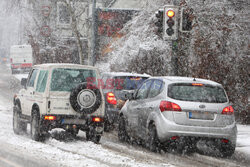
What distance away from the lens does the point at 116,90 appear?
14625 millimetres

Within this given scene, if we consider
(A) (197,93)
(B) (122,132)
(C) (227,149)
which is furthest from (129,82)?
(C) (227,149)

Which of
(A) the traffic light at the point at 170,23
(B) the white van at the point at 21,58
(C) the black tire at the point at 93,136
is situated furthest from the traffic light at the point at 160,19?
(B) the white van at the point at 21,58

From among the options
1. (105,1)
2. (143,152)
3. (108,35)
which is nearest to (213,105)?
(143,152)

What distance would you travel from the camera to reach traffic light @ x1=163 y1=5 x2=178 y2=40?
15.8 metres

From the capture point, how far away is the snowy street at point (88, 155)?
921 cm

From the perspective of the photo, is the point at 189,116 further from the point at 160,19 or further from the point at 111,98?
the point at 160,19

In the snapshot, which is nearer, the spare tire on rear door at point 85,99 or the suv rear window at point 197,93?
the suv rear window at point 197,93

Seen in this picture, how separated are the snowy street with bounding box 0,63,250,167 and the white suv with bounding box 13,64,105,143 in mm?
392

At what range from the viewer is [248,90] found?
55.9ft

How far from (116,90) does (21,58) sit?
31.3m

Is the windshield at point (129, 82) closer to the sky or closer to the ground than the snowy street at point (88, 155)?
closer to the sky

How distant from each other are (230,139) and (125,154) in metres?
2.21

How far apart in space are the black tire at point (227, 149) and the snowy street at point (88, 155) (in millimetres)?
153

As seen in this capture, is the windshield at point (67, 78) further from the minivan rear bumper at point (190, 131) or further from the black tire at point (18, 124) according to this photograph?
the minivan rear bumper at point (190, 131)
